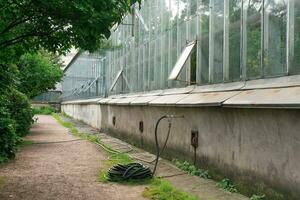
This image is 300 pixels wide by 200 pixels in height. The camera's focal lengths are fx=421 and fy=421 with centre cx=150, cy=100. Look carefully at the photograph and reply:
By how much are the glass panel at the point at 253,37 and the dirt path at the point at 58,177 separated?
9.26ft

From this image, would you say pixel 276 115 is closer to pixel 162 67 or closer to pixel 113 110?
pixel 162 67

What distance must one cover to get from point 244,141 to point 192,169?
1926 millimetres

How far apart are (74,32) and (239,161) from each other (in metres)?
3.30

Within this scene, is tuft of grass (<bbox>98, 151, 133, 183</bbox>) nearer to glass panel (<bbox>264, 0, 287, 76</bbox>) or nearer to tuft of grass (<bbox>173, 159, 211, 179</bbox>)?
tuft of grass (<bbox>173, 159, 211, 179</bbox>)

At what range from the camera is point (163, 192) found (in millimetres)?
6848

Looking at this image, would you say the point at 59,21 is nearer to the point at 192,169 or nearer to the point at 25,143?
the point at 192,169

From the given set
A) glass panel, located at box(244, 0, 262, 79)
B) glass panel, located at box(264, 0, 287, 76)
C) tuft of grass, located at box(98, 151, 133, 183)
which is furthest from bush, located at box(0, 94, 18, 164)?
glass panel, located at box(264, 0, 287, 76)

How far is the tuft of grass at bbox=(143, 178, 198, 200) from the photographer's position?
6.49 m

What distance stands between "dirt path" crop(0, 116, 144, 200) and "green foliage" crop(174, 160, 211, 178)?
126 centimetres

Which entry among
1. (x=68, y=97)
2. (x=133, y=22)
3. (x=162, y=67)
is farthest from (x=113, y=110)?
(x=68, y=97)

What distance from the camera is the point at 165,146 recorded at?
33.7ft

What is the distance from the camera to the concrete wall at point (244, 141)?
562 centimetres

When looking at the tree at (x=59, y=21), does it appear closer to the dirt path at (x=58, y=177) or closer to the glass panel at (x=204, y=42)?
the dirt path at (x=58, y=177)

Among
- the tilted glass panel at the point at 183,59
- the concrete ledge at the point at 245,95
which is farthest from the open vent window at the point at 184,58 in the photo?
the concrete ledge at the point at 245,95
